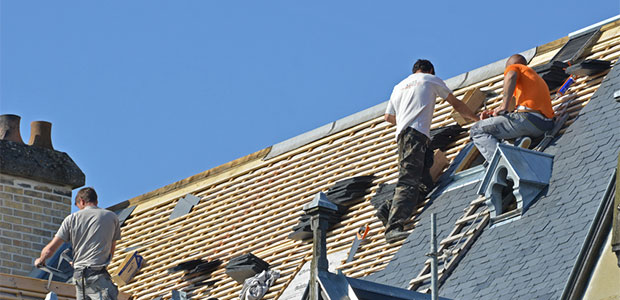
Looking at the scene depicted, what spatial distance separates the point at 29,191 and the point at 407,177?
977cm

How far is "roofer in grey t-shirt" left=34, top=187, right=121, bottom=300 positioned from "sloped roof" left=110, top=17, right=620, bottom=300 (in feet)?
9.54

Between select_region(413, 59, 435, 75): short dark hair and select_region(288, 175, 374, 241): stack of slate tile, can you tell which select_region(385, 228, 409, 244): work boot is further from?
select_region(413, 59, 435, 75): short dark hair

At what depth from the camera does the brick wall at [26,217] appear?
93.1 ft

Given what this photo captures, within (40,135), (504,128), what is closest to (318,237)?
(504,128)

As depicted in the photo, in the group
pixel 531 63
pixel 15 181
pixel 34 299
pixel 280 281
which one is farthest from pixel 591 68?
pixel 15 181

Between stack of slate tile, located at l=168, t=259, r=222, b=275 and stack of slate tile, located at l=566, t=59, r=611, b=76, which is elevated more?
stack of slate tile, located at l=168, t=259, r=222, b=275

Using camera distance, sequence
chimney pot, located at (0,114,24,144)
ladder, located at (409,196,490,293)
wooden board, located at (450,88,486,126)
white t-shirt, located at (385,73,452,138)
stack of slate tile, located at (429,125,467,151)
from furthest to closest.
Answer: chimney pot, located at (0,114,24,144)
wooden board, located at (450,88,486,126)
stack of slate tile, located at (429,125,467,151)
white t-shirt, located at (385,73,452,138)
ladder, located at (409,196,490,293)

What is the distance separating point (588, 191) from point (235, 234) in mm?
7916

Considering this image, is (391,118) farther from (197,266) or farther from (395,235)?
(197,266)

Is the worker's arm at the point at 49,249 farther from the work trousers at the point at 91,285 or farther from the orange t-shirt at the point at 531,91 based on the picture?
the orange t-shirt at the point at 531,91

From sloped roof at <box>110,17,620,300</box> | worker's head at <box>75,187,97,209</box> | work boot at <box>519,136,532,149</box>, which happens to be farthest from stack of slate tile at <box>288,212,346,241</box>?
worker's head at <box>75,187,97,209</box>

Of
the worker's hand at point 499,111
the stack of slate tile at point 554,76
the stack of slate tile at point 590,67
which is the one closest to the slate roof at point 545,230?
the stack of slate tile at point 590,67

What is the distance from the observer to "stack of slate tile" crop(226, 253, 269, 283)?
23.1 meters

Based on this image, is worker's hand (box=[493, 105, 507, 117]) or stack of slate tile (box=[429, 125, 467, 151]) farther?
stack of slate tile (box=[429, 125, 467, 151])
